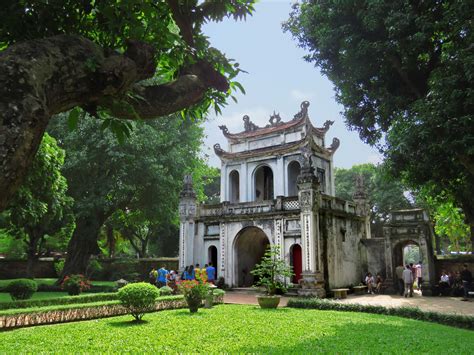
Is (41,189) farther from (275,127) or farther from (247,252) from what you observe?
(275,127)

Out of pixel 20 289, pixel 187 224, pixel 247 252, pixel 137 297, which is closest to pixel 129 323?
pixel 137 297

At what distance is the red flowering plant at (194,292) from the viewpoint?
45.0 feet

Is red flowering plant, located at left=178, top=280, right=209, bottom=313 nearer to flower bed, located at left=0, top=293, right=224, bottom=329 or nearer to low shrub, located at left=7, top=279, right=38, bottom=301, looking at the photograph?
flower bed, located at left=0, top=293, right=224, bottom=329

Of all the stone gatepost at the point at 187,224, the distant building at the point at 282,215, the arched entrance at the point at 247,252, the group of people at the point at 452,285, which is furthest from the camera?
the stone gatepost at the point at 187,224

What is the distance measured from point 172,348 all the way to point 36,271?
3139 centimetres

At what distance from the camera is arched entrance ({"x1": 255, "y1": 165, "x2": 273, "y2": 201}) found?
2533cm

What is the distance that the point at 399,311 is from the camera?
12.8 meters

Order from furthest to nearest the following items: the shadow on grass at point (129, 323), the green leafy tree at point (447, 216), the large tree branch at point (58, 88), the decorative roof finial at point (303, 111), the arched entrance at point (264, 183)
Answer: the arched entrance at point (264, 183) → the decorative roof finial at point (303, 111) → the green leafy tree at point (447, 216) → the shadow on grass at point (129, 323) → the large tree branch at point (58, 88)

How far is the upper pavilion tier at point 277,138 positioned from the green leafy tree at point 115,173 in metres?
3.47

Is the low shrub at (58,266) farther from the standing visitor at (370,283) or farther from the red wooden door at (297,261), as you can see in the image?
the standing visitor at (370,283)

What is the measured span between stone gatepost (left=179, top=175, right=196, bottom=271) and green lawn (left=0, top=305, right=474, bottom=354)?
991 centimetres

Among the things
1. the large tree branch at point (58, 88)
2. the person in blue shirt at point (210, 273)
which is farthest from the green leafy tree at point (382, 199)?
the large tree branch at point (58, 88)

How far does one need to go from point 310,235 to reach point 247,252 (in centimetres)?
552

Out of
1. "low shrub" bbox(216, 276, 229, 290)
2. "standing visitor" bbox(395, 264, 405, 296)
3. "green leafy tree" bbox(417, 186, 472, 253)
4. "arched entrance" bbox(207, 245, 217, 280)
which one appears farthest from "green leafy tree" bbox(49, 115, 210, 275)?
"green leafy tree" bbox(417, 186, 472, 253)
